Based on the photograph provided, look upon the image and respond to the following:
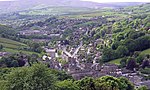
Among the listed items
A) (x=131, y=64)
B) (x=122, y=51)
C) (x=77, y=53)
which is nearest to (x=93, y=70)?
(x=131, y=64)

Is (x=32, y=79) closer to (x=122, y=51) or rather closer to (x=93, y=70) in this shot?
(x=93, y=70)

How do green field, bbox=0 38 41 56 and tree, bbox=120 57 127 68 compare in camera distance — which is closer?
tree, bbox=120 57 127 68

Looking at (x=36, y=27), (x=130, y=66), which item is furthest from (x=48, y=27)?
(x=130, y=66)

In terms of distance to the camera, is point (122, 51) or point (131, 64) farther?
point (122, 51)

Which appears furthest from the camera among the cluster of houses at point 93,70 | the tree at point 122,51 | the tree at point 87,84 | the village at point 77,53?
the tree at point 122,51

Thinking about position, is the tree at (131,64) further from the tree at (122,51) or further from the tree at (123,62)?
the tree at (122,51)

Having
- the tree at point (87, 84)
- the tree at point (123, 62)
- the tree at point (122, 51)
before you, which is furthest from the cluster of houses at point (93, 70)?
the tree at point (87, 84)

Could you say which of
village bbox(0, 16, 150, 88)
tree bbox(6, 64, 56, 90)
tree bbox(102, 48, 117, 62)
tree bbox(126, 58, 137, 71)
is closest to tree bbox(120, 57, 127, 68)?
village bbox(0, 16, 150, 88)

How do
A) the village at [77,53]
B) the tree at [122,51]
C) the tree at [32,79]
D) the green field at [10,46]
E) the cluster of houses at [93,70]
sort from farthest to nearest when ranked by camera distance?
the green field at [10,46] → the tree at [122,51] → the village at [77,53] → the cluster of houses at [93,70] → the tree at [32,79]

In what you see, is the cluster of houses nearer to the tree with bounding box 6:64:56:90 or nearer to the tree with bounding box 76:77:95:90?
the tree with bounding box 76:77:95:90

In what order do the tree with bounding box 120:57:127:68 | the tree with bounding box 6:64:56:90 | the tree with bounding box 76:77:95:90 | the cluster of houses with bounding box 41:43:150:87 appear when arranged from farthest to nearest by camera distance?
1. the tree with bounding box 120:57:127:68
2. the cluster of houses with bounding box 41:43:150:87
3. the tree with bounding box 76:77:95:90
4. the tree with bounding box 6:64:56:90

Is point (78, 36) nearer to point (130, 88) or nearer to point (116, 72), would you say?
point (116, 72)
